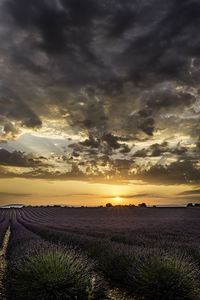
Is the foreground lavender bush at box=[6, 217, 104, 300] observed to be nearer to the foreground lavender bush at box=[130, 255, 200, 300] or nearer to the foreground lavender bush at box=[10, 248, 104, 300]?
the foreground lavender bush at box=[10, 248, 104, 300]

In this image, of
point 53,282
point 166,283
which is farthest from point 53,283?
point 166,283

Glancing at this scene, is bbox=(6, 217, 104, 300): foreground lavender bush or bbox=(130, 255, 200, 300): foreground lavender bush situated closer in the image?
bbox=(6, 217, 104, 300): foreground lavender bush

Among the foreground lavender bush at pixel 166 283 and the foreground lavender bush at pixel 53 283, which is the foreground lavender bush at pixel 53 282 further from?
the foreground lavender bush at pixel 166 283

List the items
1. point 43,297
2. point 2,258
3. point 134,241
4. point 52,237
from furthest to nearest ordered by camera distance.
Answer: point 52,237, point 134,241, point 2,258, point 43,297

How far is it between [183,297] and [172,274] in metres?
0.38

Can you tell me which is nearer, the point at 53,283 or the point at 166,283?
the point at 53,283

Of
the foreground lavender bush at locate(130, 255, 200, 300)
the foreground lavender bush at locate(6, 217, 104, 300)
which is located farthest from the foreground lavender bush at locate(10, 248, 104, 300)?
the foreground lavender bush at locate(130, 255, 200, 300)

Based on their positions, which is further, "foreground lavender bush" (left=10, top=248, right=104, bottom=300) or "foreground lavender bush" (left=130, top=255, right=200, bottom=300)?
"foreground lavender bush" (left=130, top=255, right=200, bottom=300)

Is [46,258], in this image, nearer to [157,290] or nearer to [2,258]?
[157,290]

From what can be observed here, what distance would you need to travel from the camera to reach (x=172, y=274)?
4352mm

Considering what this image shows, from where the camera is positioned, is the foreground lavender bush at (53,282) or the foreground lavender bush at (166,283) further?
the foreground lavender bush at (166,283)

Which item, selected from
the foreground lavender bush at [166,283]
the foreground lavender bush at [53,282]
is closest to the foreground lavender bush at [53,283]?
the foreground lavender bush at [53,282]

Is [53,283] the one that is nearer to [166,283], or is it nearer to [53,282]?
[53,282]

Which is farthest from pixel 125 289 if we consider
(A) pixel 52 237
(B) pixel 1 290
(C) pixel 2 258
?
(A) pixel 52 237
